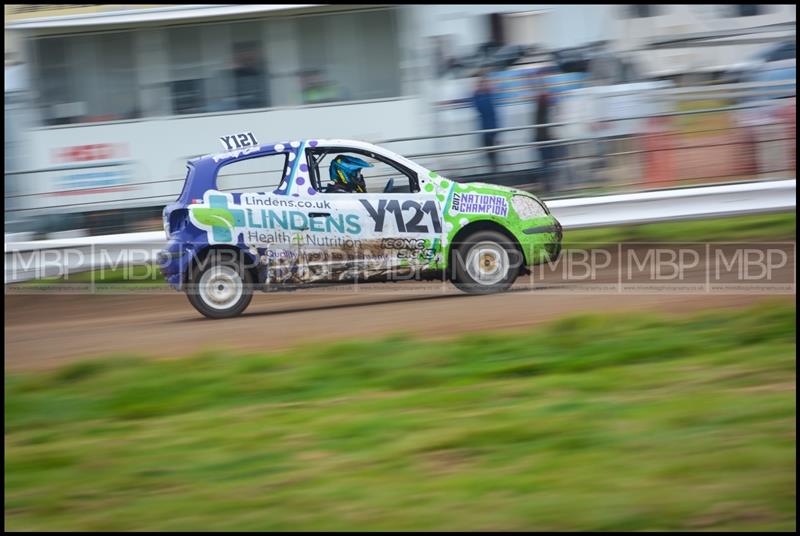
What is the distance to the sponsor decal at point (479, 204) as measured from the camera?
9820mm

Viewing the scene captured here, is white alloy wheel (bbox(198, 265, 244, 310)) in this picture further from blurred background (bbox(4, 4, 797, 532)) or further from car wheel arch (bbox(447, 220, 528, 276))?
car wheel arch (bbox(447, 220, 528, 276))

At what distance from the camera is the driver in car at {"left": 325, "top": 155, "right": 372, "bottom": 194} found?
979 cm

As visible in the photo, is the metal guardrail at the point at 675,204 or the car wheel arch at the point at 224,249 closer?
the car wheel arch at the point at 224,249

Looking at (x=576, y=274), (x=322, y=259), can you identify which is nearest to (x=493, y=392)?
(x=322, y=259)

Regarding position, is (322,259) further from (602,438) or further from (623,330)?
(602,438)

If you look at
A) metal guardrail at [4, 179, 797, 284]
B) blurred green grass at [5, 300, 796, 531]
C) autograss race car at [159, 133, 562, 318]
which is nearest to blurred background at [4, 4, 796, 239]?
metal guardrail at [4, 179, 797, 284]

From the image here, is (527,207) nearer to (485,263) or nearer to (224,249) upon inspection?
(485,263)

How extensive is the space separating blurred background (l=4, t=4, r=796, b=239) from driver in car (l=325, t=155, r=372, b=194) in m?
2.16

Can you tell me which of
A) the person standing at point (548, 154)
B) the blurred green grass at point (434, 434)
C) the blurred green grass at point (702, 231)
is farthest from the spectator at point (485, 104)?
the blurred green grass at point (434, 434)

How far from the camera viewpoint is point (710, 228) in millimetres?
12914

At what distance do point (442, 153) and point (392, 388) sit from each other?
4969mm

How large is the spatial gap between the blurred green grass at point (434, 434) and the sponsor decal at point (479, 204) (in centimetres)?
165

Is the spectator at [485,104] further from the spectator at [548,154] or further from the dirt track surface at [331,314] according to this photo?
the dirt track surface at [331,314]

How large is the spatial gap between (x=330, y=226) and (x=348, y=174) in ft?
1.76
